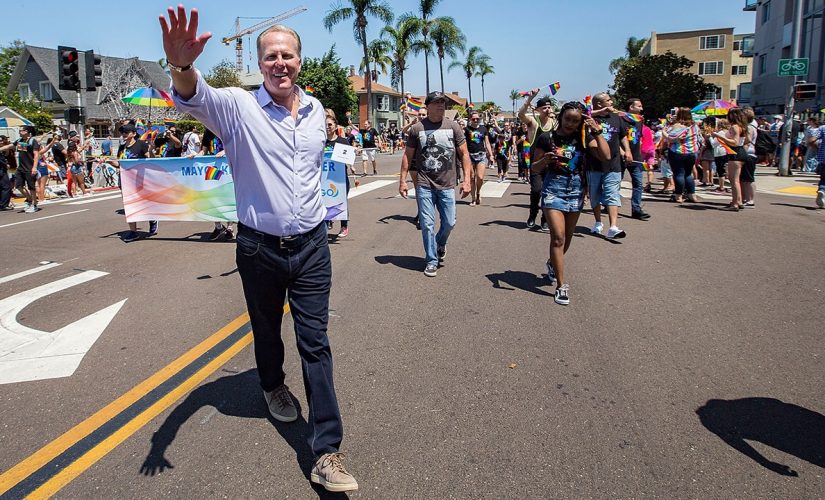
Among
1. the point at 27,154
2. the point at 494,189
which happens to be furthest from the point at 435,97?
the point at 27,154

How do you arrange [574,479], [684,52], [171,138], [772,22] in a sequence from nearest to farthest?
[574,479] → [171,138] → [772,22] → [684,52]

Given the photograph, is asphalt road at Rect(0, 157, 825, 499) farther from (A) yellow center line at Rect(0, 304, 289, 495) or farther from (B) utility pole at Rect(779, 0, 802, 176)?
(B) utility pole at Rect(779, 0, 802, 176)

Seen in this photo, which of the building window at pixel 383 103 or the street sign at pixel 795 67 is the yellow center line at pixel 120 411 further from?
the building window at pixel 383 103

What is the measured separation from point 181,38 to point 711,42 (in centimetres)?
7986

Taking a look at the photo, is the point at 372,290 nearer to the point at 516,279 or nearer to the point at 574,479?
the point at 516,279

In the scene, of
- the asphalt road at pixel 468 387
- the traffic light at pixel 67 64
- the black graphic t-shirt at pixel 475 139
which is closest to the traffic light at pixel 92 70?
the traffic light at pixel 67 64

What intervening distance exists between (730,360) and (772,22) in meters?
47.1

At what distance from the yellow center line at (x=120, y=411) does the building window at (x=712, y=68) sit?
77.8 meters

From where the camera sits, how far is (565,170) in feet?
19.2

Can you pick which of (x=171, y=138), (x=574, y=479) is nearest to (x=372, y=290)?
(x=574, y=479)

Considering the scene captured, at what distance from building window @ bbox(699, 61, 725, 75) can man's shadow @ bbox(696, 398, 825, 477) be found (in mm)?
77184

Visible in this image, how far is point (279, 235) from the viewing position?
3000 mm

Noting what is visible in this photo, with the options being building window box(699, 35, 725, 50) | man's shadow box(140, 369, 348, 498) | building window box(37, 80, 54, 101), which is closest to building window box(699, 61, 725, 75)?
building window box(699, 35, 725, 50)

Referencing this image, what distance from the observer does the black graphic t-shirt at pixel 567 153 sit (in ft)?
19.2
